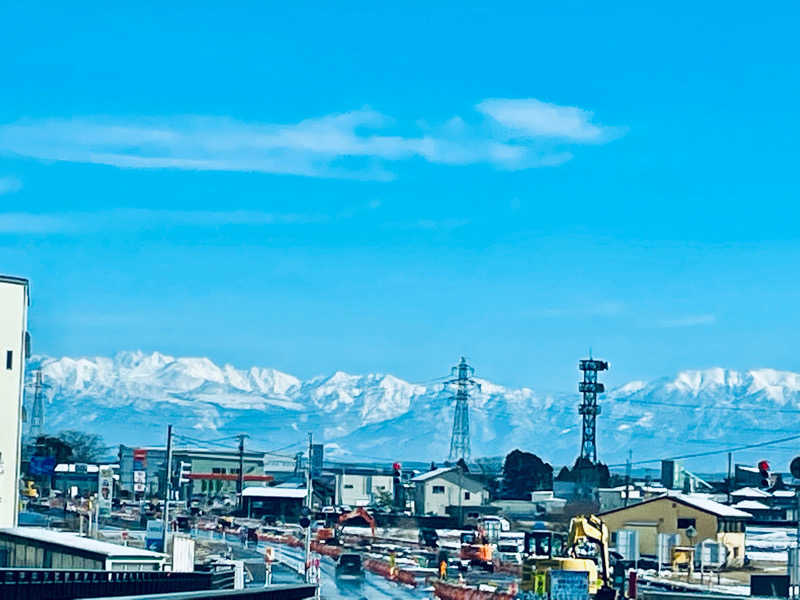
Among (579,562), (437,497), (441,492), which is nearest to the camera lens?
(579,562)

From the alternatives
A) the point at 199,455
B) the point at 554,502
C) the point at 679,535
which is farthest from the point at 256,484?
the point at 679,535

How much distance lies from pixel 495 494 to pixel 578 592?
130274 mm

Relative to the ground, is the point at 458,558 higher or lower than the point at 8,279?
lower

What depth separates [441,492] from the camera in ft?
481

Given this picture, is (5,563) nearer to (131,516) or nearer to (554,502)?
(131,516)

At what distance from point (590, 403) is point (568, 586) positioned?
14478 centimetres

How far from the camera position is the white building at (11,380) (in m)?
57.2

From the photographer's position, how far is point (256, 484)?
186 meters

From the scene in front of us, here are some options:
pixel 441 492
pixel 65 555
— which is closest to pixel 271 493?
pixel 441 492

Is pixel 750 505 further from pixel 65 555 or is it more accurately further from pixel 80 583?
pixel 80 583

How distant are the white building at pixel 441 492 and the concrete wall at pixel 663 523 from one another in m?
51.1

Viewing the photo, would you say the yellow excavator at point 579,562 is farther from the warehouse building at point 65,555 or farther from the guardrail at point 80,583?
the guardrail at point 80,583

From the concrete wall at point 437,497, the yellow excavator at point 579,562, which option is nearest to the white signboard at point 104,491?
the yellow excavator at point 579,562

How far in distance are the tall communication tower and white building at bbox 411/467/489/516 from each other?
117ft
